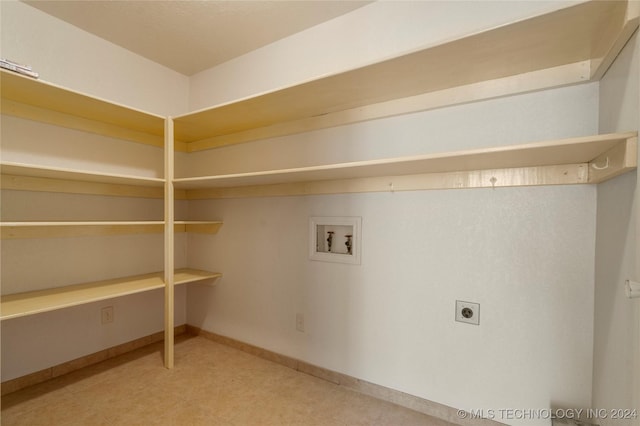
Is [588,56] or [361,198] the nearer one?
[588,56]

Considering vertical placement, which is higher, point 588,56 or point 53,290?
point 588,56

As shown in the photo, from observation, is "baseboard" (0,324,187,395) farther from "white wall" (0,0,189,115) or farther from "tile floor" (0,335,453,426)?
"white wall" (0,0,189,115)

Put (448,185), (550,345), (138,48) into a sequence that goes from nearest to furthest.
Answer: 1. (550,345)
2. (448,185)
3. (138,48)

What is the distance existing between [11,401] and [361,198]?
2292 millimetres

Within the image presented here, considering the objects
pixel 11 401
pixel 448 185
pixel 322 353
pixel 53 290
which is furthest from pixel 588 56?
pixel 11 401

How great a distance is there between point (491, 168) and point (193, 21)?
2.03 meters

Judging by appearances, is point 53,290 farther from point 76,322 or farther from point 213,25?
point 213,25

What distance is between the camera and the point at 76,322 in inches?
79.1

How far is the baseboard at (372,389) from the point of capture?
1512 mm

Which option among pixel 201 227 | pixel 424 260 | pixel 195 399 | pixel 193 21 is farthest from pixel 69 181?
pixel 424 260

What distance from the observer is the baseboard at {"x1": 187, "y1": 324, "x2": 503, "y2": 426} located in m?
1.51

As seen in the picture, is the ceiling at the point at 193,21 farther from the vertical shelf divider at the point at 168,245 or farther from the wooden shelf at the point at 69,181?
the wooden shelf at the point at 69,181

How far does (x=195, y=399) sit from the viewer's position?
170cm

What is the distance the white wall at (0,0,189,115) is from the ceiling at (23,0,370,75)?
70 mm
